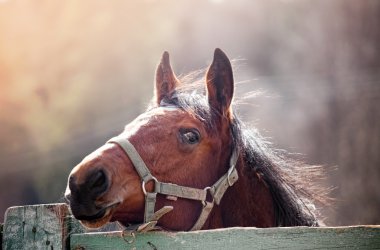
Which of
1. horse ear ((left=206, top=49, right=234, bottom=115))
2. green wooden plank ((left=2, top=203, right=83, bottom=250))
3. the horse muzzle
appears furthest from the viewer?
horse ear ((left=206, top=49, right=234, bottom=115))

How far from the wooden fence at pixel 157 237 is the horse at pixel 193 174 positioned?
5.9 inches

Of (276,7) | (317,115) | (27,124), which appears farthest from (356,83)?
(27,124)

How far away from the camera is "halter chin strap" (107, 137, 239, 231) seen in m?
2.16

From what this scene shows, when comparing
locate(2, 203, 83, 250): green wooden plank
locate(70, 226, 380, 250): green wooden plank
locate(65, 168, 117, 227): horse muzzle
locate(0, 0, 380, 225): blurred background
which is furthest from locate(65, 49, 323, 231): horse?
locate(0, 0, 380, 225): blurred background

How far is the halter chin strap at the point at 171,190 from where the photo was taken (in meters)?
2.16

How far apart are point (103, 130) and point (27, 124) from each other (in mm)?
1450

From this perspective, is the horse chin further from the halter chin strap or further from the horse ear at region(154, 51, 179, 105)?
the horse ear at region(154, 51, 179, 105)

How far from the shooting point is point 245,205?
257 cm

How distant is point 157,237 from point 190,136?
0.74 m

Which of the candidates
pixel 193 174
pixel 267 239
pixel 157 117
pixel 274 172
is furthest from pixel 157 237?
pixel 274 172

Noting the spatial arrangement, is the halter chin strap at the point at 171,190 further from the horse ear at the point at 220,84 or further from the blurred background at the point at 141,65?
the blurred background at the point at 141,65

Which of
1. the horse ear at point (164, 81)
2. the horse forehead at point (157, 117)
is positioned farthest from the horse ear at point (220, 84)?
the horse ear at point (164, 81)

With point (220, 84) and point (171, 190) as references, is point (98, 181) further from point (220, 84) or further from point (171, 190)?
point (220, 84)

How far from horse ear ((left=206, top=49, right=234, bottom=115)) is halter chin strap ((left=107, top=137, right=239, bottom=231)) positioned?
28cm
